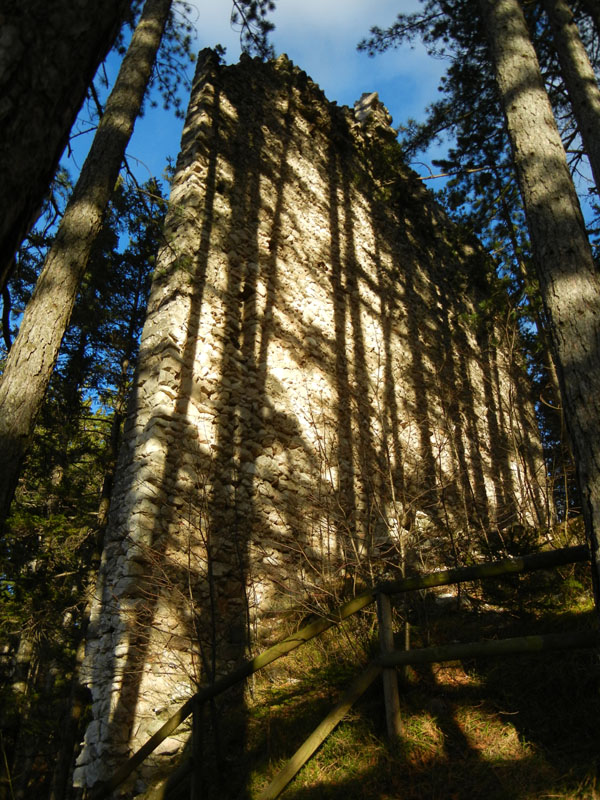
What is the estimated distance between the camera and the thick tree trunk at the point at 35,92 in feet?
3.77

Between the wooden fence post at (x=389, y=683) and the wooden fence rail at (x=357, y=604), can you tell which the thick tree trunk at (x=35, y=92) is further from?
the wooden fence post at (x=389, y=683)

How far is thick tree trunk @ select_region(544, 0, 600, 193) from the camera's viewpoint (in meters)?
6.12

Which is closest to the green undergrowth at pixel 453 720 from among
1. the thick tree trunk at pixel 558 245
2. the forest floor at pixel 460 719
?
the forest floor at pixel 460 719

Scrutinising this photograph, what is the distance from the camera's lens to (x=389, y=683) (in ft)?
10.9

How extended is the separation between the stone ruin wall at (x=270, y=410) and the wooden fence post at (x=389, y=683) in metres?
1.04

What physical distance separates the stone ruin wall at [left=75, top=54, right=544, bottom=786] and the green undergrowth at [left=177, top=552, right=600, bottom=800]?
658mm

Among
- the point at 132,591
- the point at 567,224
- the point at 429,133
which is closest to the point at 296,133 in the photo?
the point at 429,133

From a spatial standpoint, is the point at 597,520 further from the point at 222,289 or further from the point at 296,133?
the point at 296,133

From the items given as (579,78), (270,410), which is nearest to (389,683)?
(270,410)

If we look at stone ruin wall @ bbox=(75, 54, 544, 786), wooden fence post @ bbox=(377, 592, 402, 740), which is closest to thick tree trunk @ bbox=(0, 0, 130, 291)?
wooden fence post @ bbox=(377, 592, 402, 740)

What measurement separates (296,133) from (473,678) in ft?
29.3

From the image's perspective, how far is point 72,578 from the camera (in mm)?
8609

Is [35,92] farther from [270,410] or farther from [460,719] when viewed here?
[270,410]

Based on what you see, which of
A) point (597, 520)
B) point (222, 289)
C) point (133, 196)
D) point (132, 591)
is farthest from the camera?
point (222, 289)
